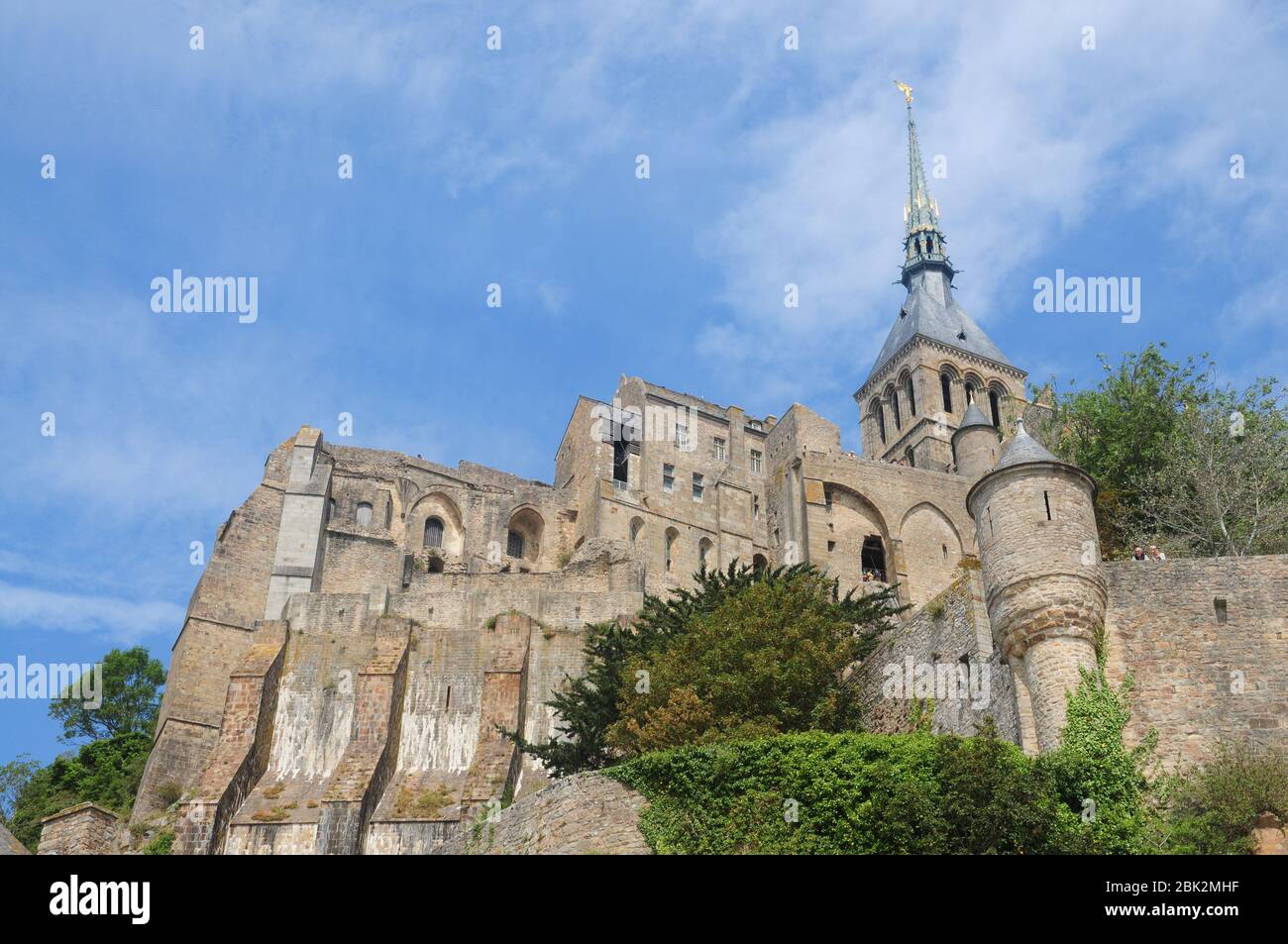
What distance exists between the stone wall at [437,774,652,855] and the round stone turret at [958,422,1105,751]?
21.8ft

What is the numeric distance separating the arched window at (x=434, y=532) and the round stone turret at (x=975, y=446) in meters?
22.0

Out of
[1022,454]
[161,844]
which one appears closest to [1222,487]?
[1022,454]

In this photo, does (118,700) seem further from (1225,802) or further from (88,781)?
(1225,802)

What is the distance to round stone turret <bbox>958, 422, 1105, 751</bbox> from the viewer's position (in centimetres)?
2239

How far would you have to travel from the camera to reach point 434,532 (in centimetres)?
5716

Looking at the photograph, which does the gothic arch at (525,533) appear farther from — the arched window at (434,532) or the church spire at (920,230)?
the church spire at (920,230)

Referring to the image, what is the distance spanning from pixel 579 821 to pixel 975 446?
134 ft

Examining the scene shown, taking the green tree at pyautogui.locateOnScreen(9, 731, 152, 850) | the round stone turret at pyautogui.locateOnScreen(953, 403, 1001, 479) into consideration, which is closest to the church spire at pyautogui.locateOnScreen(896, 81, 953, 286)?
the round stone turret at pyautogui.locateOnScreen(953, 403, 1001, 479)

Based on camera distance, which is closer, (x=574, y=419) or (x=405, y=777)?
(x=405, y=777)

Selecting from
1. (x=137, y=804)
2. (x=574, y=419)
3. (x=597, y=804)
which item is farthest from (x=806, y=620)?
(x=574, y=419)

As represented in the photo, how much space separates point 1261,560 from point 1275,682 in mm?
2221
